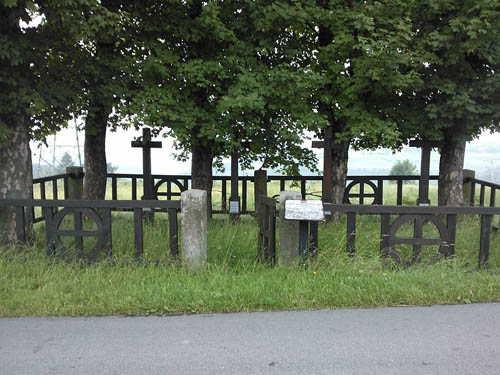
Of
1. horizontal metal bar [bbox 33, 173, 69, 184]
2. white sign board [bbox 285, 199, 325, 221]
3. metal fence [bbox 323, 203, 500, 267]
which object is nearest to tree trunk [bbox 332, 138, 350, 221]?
metal fence [bbox 323, 203, 500, 267]

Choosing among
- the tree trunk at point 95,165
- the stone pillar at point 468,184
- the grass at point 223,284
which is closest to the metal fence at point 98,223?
the grass at point 223,284

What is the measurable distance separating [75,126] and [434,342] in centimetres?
1004

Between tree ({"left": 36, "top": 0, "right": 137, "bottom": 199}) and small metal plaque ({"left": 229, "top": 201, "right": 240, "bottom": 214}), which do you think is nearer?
tree ({"left": 36, "top": 0, "right": 137, "bottom": 199})

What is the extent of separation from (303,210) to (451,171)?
6.96m

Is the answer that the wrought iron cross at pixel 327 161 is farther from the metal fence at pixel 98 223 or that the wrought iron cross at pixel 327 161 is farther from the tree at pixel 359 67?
the metal fence at pixel 98 223

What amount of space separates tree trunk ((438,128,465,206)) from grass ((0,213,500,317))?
5.05 meters

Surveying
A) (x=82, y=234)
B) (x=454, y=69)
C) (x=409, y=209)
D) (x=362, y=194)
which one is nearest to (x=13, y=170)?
(x=82, y=234)

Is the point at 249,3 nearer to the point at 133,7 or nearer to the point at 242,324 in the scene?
the point at 133,7

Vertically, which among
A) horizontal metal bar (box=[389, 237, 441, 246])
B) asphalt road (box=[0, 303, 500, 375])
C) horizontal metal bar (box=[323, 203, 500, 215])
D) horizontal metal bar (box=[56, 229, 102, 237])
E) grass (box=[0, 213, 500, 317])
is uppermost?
horizontal metal bar (box=[323, 203, 500, 215])

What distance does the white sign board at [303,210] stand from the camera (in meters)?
5.55

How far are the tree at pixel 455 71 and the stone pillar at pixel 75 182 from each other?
9.07 meters

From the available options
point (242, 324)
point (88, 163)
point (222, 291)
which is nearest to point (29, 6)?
point (222, 291)

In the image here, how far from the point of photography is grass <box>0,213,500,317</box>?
4691 mm

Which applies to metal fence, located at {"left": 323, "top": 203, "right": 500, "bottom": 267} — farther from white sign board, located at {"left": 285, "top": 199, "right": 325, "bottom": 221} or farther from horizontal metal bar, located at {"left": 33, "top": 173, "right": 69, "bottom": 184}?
horizontal metal bar, located at {"left": 33, "top": 173, "right": 69, "bottom": 184}
